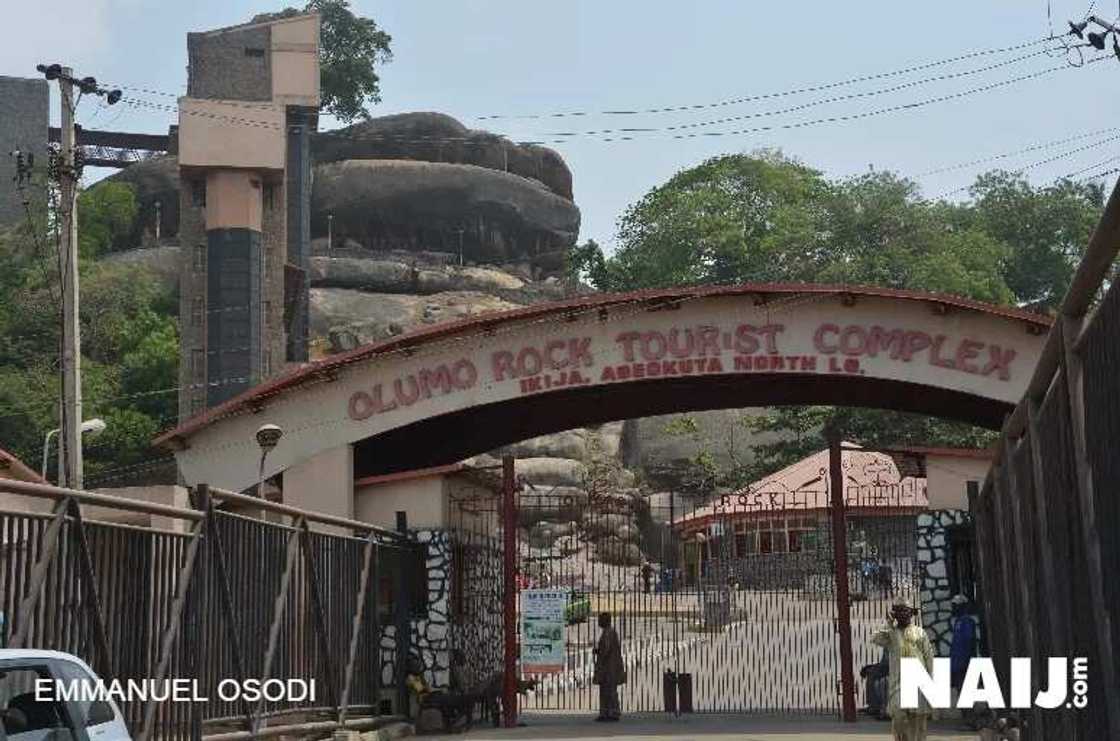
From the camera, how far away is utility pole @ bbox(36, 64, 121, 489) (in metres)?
28.6

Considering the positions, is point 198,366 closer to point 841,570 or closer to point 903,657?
point 841,570

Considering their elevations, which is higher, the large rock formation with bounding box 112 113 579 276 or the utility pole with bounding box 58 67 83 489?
the large rock formation with bounding box 112 113 579 276

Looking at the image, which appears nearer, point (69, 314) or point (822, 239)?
point (69, 314)

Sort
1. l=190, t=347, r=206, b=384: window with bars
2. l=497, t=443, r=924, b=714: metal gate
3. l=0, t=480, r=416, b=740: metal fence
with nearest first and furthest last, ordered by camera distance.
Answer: l=0, t=480, r=416, b=740: metal fence → l=497, t=443, r=924, b=714: metal gate → l=190, t=347, r=206, b=384: window with bars

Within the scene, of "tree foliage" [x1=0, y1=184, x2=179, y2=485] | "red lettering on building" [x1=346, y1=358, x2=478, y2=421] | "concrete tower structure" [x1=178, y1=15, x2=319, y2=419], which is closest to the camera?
"red lettering on building" [x1=346, y1=358, x2=478, y2=421]

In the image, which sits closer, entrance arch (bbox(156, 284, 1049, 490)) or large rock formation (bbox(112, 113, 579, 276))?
entrance arch (bbox(156, 284, 1049, 490))

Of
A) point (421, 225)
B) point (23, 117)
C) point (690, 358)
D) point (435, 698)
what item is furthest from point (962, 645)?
point (23, 117)

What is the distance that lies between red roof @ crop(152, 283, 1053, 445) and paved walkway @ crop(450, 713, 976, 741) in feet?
18.5

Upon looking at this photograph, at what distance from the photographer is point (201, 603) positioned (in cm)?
1489

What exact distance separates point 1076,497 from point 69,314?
2339 centimetres

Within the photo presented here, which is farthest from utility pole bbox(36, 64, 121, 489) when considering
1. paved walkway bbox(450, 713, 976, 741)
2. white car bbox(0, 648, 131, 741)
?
white car bbox(0, 648, 131, 741)

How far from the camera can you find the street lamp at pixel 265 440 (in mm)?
24656

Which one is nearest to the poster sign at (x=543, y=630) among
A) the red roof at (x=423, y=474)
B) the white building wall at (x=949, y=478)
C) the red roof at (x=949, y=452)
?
the red roof at (x=423, y=474)

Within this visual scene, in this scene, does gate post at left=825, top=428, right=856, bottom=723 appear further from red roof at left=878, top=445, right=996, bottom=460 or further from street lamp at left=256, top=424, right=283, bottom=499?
street lamp at left=256, top=424, right=283, bottom=499
